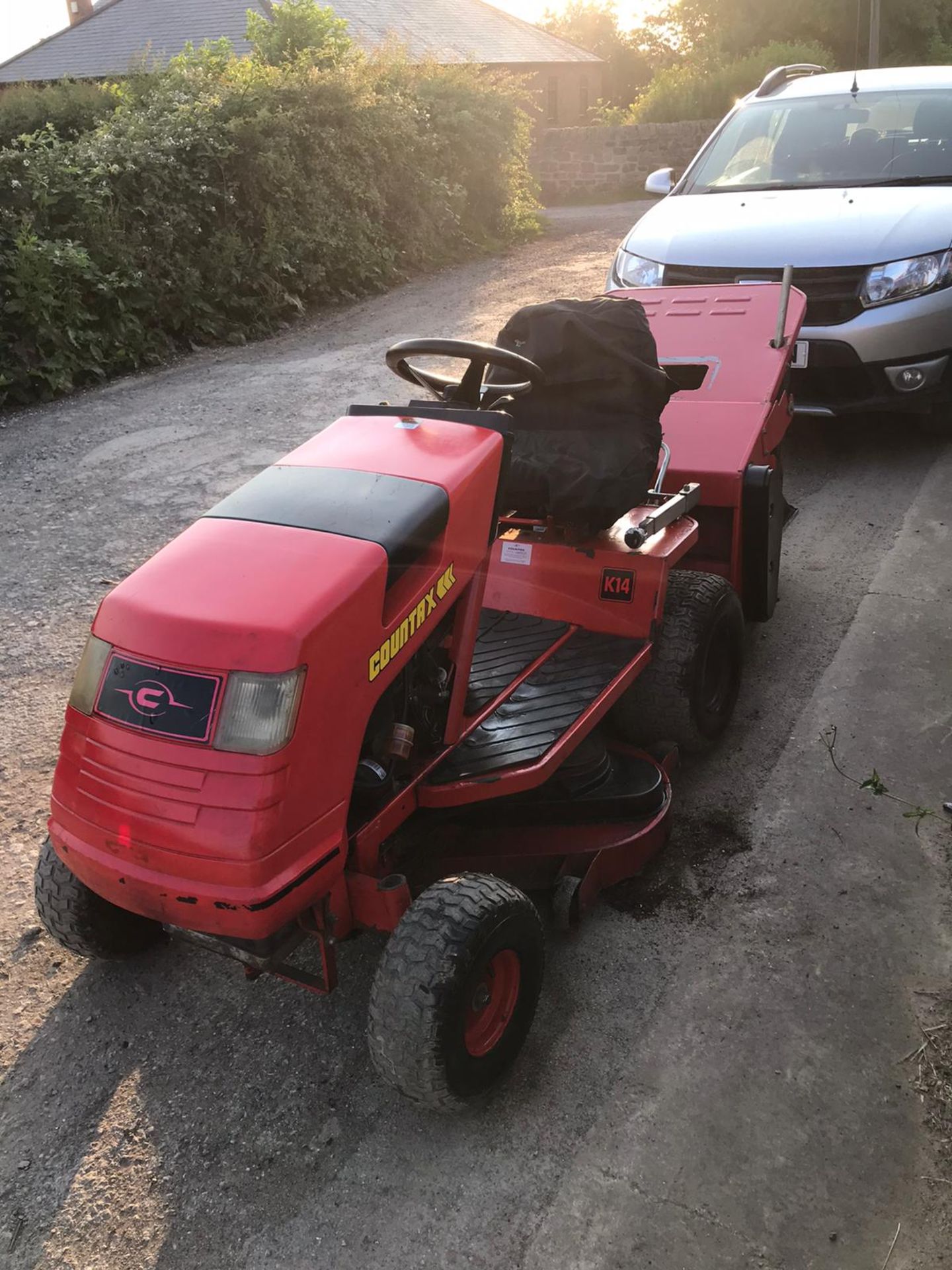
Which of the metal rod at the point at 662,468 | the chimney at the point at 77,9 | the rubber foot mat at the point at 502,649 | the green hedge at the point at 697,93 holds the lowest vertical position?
the rubber foot mat at the point at 502,649

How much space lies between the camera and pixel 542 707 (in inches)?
120

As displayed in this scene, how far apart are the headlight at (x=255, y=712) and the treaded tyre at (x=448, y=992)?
1.73ft

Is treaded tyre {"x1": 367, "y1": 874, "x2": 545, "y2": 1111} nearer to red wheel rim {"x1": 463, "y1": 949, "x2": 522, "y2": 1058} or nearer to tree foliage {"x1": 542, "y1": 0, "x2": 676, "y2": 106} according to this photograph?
red wheel rim {"x1": 463, "y1": 949, "x2": 522, "y2": 1058}

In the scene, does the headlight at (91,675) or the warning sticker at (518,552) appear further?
the warning sticker at (518,552)

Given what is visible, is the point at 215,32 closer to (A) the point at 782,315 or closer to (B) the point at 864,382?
(B) the point at 864,382

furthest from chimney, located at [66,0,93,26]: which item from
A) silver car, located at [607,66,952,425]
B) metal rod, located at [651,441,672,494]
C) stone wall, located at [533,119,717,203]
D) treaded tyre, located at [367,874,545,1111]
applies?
treaded tyre, located at [367,874,545,1111]

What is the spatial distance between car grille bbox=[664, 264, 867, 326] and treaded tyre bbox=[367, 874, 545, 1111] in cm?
393

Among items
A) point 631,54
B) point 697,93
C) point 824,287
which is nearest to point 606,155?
point 697,93

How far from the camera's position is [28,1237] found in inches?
88.7

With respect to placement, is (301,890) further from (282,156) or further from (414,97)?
(414,97)

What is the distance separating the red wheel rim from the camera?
2.40 m

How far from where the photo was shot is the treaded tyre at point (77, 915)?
8.67 feet

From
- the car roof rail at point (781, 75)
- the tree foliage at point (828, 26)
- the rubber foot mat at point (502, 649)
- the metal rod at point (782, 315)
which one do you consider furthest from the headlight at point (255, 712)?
the tree foliage at point (828, 26)

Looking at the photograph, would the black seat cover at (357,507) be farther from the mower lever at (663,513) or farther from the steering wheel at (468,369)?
the mower lever at (663,513)
